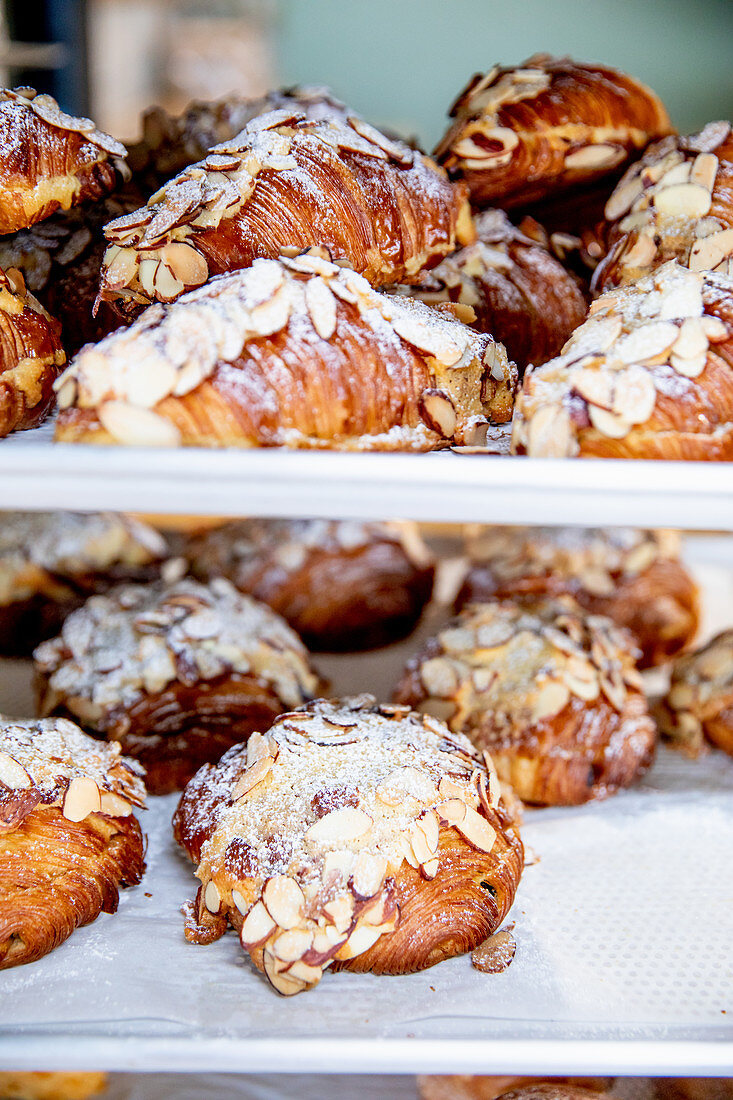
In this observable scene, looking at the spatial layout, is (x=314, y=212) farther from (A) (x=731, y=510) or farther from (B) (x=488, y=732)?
(B) (x=488, y=732)

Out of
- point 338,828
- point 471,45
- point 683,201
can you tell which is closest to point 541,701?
point 338,828

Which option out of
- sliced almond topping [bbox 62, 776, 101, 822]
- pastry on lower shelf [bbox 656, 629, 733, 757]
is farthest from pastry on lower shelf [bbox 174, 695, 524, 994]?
pastry on lower shelf [bbox 656, 629, 733, 757]

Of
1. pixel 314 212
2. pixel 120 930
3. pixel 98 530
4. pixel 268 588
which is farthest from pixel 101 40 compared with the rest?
pixel 120 930

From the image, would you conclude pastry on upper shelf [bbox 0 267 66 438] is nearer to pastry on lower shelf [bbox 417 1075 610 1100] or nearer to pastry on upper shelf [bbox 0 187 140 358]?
pastry on upper shelf [bbox 0 187 140 358]

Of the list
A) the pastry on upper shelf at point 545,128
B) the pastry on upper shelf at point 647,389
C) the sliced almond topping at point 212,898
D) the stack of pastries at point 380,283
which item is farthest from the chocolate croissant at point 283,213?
the sliced almond topping at point 212,898

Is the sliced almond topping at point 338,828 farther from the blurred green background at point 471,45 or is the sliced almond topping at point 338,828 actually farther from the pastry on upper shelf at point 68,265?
the blurred green background at point 471,45

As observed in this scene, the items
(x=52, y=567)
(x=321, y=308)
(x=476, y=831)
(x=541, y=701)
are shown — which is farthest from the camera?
(x=52, y=567)

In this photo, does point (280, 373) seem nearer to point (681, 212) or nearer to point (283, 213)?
point (283, 213)

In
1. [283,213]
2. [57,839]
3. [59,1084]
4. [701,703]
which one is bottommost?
[59,1084]
